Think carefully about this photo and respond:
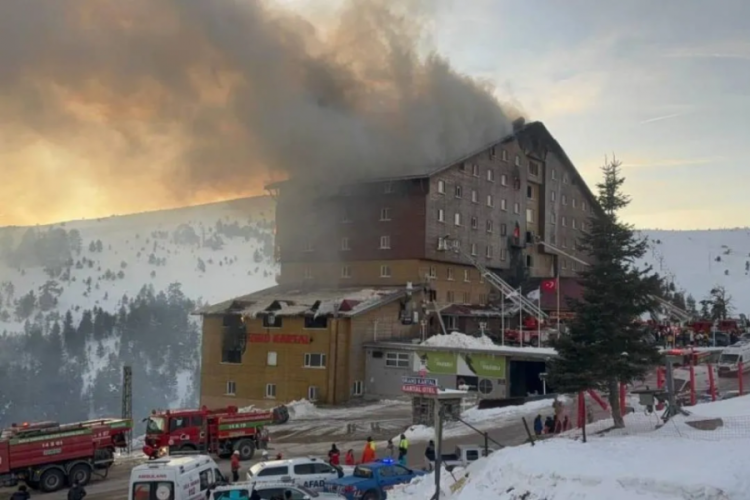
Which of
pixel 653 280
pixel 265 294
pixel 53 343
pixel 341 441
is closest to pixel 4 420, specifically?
pixel 53 343

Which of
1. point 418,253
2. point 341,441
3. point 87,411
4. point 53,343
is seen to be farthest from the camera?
point 53,343

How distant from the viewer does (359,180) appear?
47094mm

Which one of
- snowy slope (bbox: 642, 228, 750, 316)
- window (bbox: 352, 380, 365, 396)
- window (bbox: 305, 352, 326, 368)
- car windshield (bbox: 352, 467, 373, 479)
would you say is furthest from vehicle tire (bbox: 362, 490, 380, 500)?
snowy slope (bbox: 642, 228, 750, 316)

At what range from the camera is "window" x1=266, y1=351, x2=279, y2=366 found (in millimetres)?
42263

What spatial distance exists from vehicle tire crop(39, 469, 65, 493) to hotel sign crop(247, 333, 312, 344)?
19.1 metres

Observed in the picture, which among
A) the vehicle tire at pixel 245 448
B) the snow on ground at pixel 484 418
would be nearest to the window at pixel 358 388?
the snow on ground at pixel 484 418

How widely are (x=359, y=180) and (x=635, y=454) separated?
3389cm

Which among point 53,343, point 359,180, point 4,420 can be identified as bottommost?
point 4,420

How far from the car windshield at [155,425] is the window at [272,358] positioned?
631 inches

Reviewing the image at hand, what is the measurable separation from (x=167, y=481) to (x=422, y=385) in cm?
721

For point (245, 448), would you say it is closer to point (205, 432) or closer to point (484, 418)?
point (205, 432)

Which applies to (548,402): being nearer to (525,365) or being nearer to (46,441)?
(525,365)

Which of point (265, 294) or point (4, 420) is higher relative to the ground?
point (265, 294)

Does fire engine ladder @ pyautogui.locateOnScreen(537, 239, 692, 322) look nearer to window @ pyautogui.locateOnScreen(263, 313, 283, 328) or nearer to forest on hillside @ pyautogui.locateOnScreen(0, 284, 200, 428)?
window @ pyautogui.locateOnScreen(263, 313, 283, 328)
